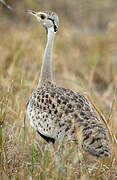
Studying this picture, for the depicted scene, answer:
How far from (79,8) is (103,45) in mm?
1826

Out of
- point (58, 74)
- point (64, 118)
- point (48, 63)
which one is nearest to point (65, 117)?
point (64, 118)

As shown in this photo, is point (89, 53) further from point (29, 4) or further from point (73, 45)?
point (29, 4)

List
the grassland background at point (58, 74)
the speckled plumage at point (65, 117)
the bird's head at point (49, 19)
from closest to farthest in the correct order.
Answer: the speckled plumage at point (65, 117) → the grassland background at point (58, 74) → the bird's head at point (49, 19)

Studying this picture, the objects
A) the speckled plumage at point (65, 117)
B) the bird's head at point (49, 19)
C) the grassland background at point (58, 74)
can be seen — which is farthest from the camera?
the bird's head at point (49, 19)

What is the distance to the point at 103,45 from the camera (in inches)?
236

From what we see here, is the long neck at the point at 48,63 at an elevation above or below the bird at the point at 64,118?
above

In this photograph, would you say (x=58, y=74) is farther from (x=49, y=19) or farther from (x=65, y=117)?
(x=65, y=117)

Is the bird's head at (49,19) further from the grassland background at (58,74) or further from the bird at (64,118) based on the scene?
the grassland background at (58,74)

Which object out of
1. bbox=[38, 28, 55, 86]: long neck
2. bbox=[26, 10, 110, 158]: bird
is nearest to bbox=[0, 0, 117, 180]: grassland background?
bbox=[26, 10, 110, 158]: bird

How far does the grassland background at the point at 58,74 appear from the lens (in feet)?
7.98

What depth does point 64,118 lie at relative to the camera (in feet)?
7.91

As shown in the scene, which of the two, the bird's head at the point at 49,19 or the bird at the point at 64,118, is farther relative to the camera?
the bird's head at the point at 49,19

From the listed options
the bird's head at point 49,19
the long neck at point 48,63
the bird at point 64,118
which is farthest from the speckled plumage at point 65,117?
the bird's head at point 49,19

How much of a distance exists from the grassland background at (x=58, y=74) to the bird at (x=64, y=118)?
0.09 meters
